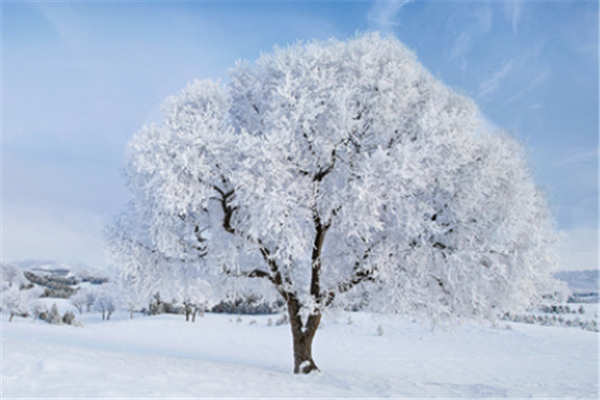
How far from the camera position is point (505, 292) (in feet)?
36.1

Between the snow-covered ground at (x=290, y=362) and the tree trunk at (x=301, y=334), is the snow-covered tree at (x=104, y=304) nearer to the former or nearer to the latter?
the snow-covered ground at (x=290, y=362)

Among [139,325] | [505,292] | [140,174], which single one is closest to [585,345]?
[505,292]

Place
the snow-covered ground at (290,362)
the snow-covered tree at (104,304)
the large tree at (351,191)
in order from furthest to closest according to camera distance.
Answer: the snow-covered tree at (104,304)
the large tree at (351,191)
the snow-covered ground at (290,362)

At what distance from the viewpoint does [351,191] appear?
33.7 ft

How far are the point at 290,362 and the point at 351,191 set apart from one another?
12032 millimetres

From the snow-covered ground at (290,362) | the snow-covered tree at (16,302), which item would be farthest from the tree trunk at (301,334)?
the snow-covered tree at (16,302)

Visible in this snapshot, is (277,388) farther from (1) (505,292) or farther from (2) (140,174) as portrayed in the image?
(2) (140,174)

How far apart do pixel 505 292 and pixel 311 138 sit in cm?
658

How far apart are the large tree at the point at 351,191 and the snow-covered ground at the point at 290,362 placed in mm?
2289

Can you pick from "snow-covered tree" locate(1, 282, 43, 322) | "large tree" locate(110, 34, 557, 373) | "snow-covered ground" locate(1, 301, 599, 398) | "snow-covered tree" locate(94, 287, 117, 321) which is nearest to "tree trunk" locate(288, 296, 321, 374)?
"large tree" locate(110, 34, 557, 373)

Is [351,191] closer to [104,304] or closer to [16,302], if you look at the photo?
[16,302]

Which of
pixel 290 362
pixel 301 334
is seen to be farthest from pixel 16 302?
pixel 301 334

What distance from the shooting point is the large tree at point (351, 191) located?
10.3 meters

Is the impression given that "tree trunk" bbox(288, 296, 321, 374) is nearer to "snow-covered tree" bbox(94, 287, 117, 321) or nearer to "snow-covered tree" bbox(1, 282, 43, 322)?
"snow-covered tree" bbox(1, 282, 43, 322)
